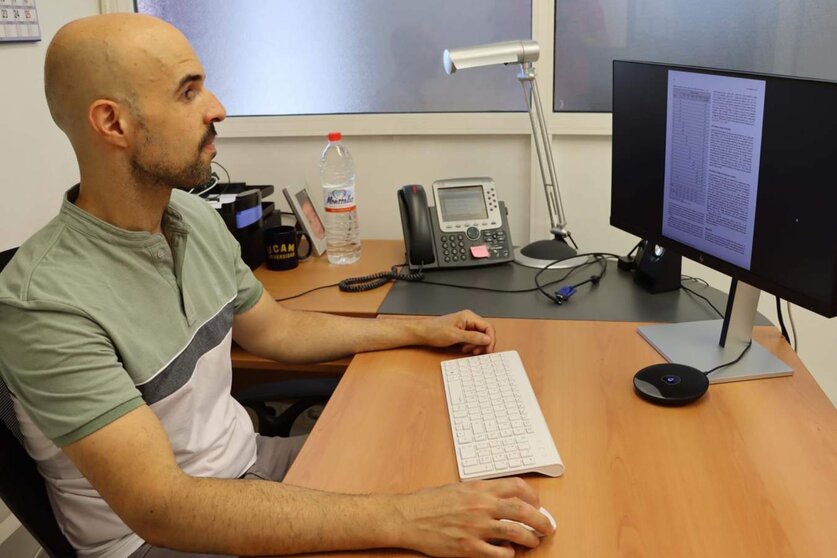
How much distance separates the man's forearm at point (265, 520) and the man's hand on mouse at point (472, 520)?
0.07 ft

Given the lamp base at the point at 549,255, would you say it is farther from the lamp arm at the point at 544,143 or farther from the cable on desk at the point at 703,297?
the cable on desk at the point at 703,297

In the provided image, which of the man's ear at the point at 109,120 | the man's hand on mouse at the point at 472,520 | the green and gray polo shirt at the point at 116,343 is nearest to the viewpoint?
the man's hand on mouse at the point at 472,520

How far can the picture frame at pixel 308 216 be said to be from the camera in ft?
6.79

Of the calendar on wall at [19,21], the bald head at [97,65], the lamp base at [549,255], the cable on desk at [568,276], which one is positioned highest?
the calendar on wall at [19,21]

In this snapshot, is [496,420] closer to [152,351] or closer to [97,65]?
[152,351]

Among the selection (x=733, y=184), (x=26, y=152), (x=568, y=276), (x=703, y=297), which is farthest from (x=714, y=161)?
(x=26, y=152)

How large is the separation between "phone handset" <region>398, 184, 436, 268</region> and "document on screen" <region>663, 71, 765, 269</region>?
0.69m

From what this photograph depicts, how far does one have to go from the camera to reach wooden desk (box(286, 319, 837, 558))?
3.00 feet

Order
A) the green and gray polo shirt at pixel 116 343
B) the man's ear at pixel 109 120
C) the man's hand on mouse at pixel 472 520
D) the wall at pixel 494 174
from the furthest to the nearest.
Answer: the wall at pixel 494 174 < the man's ear at pixel 109 120 < the green and gray polo shirt at pixel 116 343 < the man's hand on mouse at pixel 472 520

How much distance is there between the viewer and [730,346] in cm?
139

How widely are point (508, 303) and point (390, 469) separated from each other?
0.73m

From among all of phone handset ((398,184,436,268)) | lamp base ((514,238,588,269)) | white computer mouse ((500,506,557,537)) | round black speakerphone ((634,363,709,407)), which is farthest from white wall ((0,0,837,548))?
white computer mouse ((500,506,557,537))

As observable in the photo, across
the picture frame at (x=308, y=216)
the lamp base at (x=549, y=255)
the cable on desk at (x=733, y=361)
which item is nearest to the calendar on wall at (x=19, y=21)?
the picture frame at (x=308, y=216)

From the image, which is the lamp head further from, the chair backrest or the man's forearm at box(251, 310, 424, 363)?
the chair backrest
